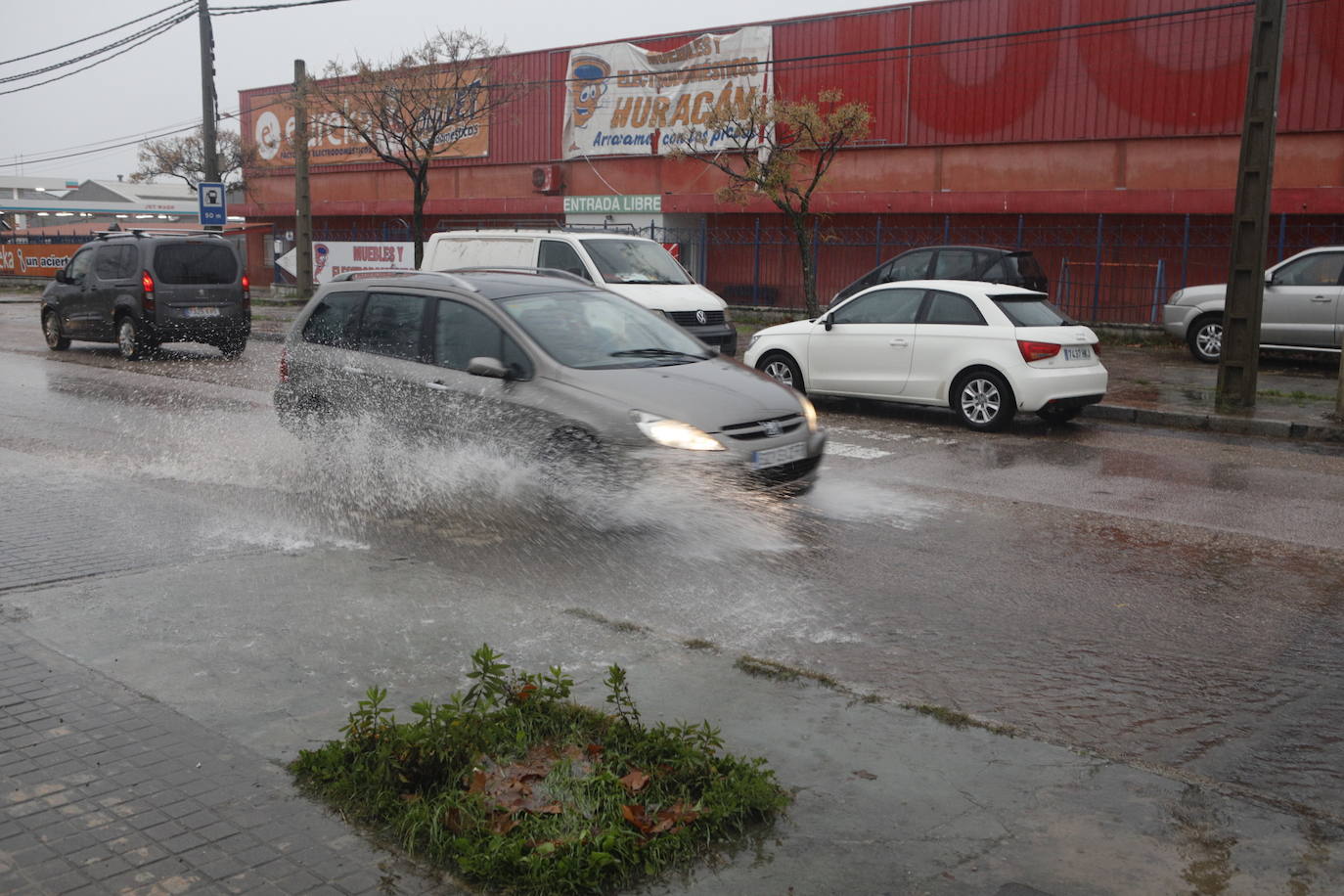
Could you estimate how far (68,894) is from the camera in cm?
314

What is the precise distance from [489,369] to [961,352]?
6.07 metres

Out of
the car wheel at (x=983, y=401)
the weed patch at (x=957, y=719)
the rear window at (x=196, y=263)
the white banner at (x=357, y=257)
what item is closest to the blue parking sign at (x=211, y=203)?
the white banner at (x=357, y=257)

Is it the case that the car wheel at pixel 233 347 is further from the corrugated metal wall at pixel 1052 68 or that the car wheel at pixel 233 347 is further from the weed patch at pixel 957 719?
the weed patch at pixel 957 719

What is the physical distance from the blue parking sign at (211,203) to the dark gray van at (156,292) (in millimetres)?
6488

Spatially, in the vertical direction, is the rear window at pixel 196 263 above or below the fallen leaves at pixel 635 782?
above

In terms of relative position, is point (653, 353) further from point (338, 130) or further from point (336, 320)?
point (338, 130)

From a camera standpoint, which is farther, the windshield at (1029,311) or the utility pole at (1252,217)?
the utility pole at (1252,217)

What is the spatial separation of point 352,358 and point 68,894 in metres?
5.97

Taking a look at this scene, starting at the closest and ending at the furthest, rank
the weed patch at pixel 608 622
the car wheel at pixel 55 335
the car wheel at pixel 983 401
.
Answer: the weed patch at pixel 608 622, the car wheel at pixel 983 401, the car wheel at pixel 55 335

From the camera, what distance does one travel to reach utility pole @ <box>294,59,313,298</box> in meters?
27.4

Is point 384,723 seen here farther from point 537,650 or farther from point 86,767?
point 537,650

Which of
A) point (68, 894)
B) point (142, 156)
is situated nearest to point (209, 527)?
point (68, 894)

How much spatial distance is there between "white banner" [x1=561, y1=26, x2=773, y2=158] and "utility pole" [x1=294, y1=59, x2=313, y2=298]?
318 inches

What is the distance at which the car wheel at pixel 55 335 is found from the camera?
19297 millimetres
